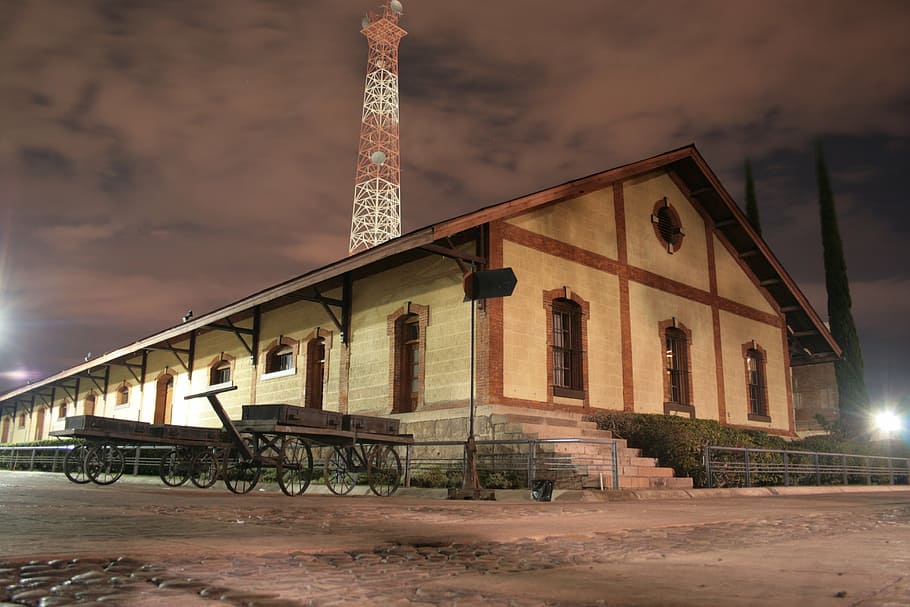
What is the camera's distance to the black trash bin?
10742 mm

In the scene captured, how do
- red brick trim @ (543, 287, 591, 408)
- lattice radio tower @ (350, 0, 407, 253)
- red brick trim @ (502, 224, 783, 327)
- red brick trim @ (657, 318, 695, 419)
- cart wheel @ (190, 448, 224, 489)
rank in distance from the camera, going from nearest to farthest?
cart wheel @ (190, 448, 224, 489) → red brick trim @ (543, 287, 591, 408) → red brick trim @ (502, 224, 783, 327) → red brick trim @ (657, 318, 695, 419) → lattice radio tower @ (350, 0, 407, 253)

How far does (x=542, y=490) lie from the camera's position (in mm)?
10812

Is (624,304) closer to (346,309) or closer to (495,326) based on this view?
(495,326)

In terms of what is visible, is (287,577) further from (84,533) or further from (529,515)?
(529,515)

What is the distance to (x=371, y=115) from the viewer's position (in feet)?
108

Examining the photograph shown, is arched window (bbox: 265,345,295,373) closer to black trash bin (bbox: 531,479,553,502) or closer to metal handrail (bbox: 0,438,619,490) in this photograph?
metal handrail (bbox: 0,438,619,490)

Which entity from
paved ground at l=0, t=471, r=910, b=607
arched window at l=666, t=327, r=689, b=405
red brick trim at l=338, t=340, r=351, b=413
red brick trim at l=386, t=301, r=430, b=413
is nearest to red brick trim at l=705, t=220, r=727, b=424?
arched window at l=666, t=327, r=689, b=405

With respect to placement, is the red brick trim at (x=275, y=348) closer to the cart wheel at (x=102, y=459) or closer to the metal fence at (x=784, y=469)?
the cart wheel at (x=102, y=459)

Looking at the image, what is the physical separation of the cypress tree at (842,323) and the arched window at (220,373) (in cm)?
2100

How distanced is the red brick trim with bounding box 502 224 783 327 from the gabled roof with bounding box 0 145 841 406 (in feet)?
2.19

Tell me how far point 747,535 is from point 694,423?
10.1 m

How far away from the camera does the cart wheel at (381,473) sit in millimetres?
11422

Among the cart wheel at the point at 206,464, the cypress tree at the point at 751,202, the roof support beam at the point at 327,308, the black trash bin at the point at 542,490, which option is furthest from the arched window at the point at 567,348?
the cypress tree at the point at 751,202

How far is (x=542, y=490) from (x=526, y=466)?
241 cm
